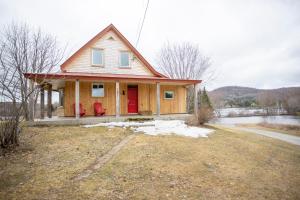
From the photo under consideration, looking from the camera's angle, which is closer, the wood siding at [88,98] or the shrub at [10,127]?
the shrub at [10,127]

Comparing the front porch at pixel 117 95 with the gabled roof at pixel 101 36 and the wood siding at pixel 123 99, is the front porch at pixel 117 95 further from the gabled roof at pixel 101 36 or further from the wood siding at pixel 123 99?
the gabled roof at pixel 101 36

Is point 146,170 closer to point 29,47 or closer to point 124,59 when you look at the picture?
point 124,59

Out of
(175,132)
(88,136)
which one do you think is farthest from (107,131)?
(175,132)

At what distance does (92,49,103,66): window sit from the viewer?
1341cm

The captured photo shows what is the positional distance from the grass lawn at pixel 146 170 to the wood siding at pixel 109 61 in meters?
6.55

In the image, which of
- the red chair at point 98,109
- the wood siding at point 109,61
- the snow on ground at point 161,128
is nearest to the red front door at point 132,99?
the wood siding at point 109,61

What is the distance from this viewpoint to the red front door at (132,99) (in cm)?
1381

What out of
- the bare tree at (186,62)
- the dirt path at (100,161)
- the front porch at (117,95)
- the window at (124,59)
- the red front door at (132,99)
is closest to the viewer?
the dirt path at (100,161)

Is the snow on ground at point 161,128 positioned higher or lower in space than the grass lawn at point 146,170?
higher

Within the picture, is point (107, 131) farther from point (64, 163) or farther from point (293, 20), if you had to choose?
point (293, 20)

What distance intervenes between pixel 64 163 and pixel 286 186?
628 centimetres

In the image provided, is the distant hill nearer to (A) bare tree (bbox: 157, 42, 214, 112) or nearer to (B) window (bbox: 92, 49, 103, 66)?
(A) bare tree (bbox: 157, 42, 214, 112)

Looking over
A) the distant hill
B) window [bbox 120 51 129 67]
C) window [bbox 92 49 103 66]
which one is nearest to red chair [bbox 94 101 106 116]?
window [bbox 92 49 103 66]

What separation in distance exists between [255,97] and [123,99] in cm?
8821
